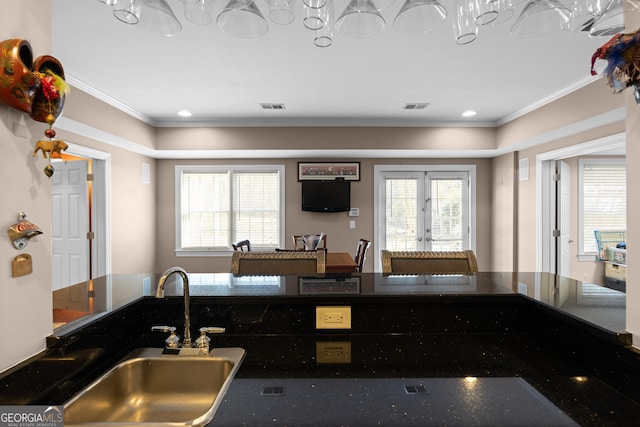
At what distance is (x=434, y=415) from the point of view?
77 cm

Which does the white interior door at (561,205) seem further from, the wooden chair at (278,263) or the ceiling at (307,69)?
the wooden chair at (278,263)

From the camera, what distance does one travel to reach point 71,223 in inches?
151

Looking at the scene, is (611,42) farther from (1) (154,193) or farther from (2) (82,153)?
(1) (154,193)

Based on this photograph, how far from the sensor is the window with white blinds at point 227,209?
5246mm

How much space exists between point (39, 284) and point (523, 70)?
3.64 m

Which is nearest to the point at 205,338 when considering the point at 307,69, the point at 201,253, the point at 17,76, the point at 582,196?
the point at 17,76

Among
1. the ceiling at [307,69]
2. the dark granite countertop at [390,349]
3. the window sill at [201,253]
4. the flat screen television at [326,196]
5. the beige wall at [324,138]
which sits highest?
the ceiling at [307,69]

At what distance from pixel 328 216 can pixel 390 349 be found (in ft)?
13.5

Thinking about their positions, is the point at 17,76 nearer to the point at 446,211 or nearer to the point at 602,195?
the point at 446,211

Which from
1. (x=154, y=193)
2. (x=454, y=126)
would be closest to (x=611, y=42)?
(x=454, y=126)

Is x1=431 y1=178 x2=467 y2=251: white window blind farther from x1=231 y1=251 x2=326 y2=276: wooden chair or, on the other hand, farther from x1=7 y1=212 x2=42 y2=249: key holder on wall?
x1=7 y1=212 x2=42 y2=249: key holder on wall

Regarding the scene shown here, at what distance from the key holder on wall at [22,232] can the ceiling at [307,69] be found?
1609mm

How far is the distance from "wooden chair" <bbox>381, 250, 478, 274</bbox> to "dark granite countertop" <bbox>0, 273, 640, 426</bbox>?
0.35 meters

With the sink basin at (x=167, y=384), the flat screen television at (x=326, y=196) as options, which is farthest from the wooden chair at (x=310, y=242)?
the sink basin at (x=167, y=384)
